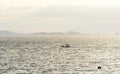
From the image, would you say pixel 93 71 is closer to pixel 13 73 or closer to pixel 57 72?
pixel 57 72

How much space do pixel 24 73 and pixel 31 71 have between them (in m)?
3.75

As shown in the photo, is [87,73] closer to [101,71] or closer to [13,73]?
[101,71]

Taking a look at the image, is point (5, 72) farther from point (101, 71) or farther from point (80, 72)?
point (101, 71)

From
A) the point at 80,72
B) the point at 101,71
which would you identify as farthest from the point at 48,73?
the point at 101,71

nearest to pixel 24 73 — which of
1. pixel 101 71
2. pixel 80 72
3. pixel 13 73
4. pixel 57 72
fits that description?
pixel 13 73

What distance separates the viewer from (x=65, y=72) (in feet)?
249

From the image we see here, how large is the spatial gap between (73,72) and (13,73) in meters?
14.5

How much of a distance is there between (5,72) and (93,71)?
71.2ft

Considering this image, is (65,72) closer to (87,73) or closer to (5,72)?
(87,73)

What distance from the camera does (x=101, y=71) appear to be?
259 feet

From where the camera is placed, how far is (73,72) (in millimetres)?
76688

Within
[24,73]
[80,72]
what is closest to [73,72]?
[80,72]

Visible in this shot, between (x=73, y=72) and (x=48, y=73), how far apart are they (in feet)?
21.0

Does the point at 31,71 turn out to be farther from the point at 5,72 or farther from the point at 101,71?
the point at 101,71
